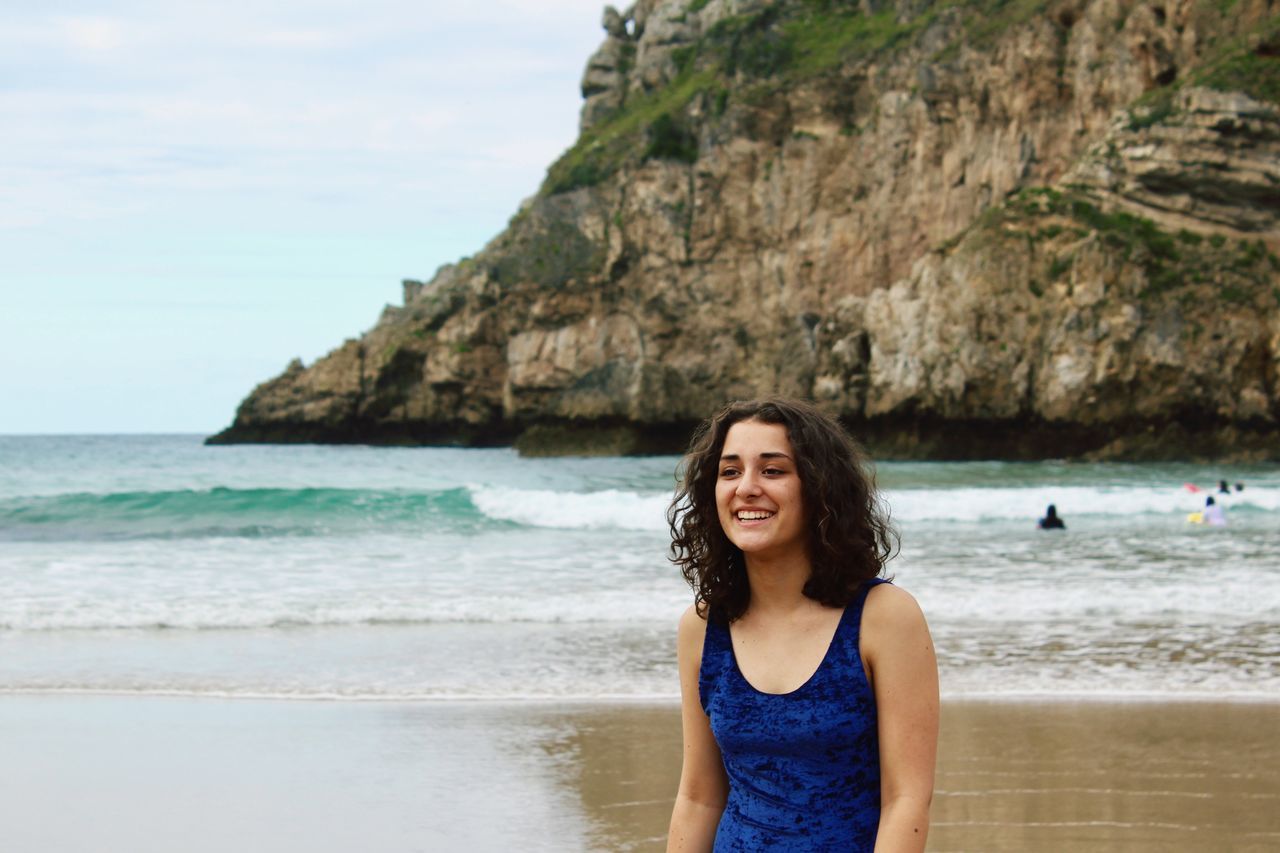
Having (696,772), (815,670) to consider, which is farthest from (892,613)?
(696,772)

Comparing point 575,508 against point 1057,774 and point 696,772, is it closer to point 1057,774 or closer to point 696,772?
point 1057,774

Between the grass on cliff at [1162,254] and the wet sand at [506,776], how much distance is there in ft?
102

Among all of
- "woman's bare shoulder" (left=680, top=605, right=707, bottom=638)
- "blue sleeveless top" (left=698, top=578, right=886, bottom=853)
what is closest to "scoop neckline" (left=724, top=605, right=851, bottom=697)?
"blue sleeveless top" (left=698, top=578, right=886, bottom=853)

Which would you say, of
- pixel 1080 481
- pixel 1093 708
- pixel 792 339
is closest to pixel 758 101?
pixel 792 339

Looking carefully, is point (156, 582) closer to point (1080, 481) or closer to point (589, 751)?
point (589, 751)

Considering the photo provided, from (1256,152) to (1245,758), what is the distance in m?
34.7

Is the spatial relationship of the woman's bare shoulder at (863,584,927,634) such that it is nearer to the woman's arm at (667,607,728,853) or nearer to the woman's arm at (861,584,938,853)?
the woman's arm at (861,584,938,853)

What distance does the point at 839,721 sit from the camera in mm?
1967

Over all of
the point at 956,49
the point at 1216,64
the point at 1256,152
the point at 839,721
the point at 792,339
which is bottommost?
the point at 839,721

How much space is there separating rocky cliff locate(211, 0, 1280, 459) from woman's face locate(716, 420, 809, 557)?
18882mm

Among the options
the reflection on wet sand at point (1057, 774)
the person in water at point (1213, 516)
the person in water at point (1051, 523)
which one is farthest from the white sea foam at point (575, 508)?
the reflection on wet sand at point (1057, 774)

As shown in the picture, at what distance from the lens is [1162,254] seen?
35.0 m

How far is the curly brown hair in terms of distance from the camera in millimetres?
2053

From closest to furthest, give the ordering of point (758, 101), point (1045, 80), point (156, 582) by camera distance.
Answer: point (156, 582)
point (1045, 80)
point (758, 101)
